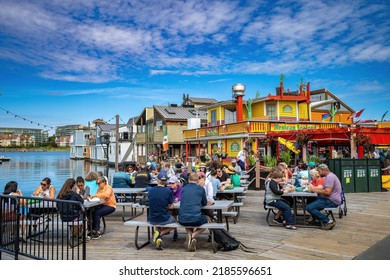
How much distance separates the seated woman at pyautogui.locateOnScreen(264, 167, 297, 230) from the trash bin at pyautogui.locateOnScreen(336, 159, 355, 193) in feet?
16.7

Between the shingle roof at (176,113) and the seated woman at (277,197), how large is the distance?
91.5ft

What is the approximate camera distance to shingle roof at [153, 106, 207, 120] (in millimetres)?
34972

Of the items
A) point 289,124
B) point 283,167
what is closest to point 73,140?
point 289,124

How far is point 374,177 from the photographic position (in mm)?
11344

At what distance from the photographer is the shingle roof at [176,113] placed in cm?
3497

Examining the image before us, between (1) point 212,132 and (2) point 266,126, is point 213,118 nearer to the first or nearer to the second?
(1) point 212,132

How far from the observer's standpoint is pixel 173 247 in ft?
18.1

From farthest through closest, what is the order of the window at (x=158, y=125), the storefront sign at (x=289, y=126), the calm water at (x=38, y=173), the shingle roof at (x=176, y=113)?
the window at (x=158, y=125), the shingle roof at (x=176, y=113), the calm water at (x=38, y=173), the storefront sign at (x=289, y=126)

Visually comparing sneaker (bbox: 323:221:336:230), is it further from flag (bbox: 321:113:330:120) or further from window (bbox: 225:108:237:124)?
flag (bbox: 321:113:330:120)

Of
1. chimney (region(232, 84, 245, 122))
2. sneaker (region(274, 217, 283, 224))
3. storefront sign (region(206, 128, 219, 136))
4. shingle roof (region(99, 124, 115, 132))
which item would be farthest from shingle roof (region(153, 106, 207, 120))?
sneaker (region(274, 217, 283, 224))

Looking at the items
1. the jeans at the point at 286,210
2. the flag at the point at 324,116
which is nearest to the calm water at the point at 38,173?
the jeans at the point at 286,210

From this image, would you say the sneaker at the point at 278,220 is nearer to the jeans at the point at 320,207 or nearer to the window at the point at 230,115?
the jeans at the point at 320,207
